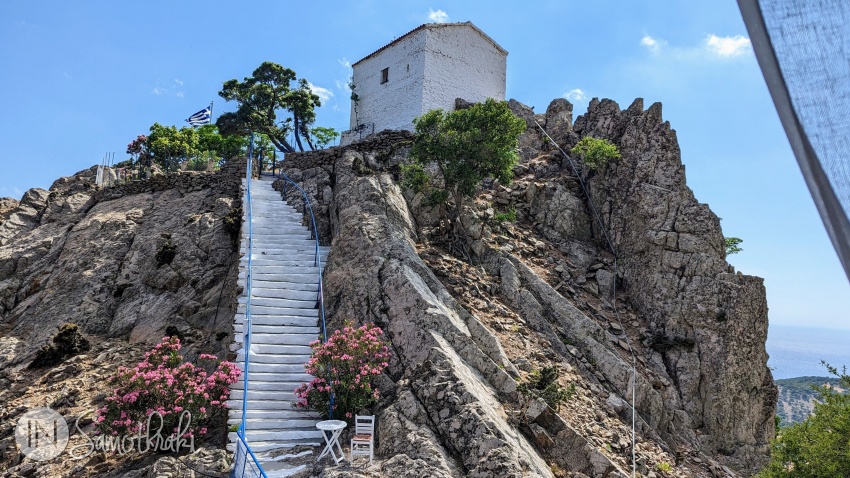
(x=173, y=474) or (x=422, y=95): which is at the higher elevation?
(x=422, y=95)

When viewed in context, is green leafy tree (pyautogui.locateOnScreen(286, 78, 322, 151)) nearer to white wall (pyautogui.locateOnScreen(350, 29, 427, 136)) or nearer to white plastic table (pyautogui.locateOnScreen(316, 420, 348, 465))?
white wall (pyautogui.locateOnScreen(350, 29, 427, 136))

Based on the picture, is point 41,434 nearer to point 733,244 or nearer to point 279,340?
point 279,340

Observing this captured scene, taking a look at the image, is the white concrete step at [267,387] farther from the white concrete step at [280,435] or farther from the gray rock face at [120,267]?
the gray rock face at [120,267]

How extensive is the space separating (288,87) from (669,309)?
30.6m

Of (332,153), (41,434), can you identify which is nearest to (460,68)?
(332,153)

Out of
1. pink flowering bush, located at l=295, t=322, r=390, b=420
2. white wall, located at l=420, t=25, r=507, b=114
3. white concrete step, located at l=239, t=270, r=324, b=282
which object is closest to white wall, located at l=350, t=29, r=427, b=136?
white wall, located at l=420, t=25, r=507, b=114

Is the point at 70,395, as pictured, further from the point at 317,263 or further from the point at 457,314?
the point at 457,314

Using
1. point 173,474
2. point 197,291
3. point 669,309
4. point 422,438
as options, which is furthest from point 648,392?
point 197,291

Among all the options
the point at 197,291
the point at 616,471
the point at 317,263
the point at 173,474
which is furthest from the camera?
the point at 197,291

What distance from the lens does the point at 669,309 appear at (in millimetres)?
16750

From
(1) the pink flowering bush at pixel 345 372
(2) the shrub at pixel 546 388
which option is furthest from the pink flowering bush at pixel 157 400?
(2) the shrub at pixel 546 388

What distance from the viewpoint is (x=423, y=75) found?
86.6ft

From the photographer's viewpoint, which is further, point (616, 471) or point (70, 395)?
point (70, 395)

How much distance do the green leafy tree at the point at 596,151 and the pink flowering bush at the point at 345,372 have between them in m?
13.0
